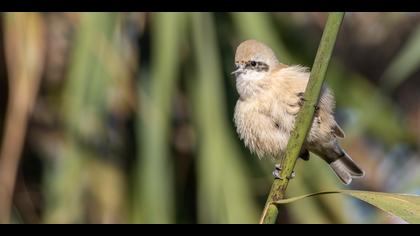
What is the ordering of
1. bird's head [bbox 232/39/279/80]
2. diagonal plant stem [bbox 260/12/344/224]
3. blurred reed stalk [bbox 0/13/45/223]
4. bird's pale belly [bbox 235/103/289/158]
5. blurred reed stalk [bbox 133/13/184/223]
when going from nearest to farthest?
diagonal plant stem [bbox 260/12/344/224] < bird's head [bbox 232/39/279/80] < bird's pale belly [bbox 235/103/289/158] < blurred reed stalk [bbox 133/13/184/223] < blurred reed stalk [bbox 0/13/45/223]

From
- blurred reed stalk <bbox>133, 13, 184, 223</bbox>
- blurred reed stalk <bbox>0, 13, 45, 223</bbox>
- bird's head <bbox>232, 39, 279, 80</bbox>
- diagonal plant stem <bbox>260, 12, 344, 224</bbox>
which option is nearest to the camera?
Result: diagonal plant stem <bbox>260, 12, 344, 224</bbox>

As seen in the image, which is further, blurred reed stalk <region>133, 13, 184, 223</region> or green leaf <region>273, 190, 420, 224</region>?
blurred reed stalk <region>133, 13, 184, 223</region>

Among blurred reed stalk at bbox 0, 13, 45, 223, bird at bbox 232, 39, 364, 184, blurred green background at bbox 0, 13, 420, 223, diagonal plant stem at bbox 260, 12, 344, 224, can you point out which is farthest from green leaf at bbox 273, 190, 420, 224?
blurred reed stalk at bbox 0, 13, 45, 223

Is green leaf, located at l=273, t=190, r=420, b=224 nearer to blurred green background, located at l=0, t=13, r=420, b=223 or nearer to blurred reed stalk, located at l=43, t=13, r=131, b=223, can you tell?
blurred green background, located at l=0, t=13, r=420, b=223

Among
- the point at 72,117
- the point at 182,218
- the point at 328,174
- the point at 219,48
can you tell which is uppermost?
the point at 219,48
